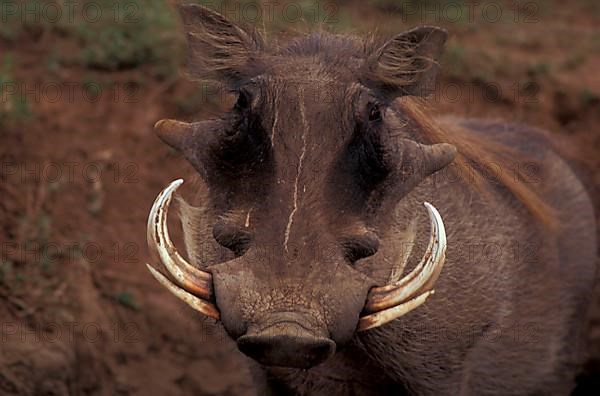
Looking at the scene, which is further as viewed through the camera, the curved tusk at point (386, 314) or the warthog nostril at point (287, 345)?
the curved tusk at point (386, 314)

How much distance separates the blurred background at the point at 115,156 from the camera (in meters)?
4.25

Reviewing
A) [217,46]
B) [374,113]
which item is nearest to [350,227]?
[374,113]

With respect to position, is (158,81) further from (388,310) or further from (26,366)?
(388,310)

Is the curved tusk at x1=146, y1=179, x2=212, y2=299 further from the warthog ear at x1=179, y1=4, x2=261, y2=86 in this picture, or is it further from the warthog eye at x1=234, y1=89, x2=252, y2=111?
the warthog ear at x1=179, y1=4, x2=261, y2=86

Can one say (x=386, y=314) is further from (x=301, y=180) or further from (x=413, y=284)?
(x=301, y=180)

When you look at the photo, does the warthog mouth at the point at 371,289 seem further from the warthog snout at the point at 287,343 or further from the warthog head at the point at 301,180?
the warthog snout at the point at 287,343

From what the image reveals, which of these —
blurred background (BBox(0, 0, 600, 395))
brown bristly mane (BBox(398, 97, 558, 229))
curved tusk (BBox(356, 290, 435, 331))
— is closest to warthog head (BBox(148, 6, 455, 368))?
curved tusk (BBox(356, 290, 435, 331))

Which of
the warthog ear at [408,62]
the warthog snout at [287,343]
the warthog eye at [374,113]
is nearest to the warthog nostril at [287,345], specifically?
the warthog snout at [287,343]

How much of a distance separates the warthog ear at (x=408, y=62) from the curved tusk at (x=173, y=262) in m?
0.72

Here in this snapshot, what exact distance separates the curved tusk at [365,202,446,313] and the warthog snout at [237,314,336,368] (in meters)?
0.20

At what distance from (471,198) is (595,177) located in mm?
1802

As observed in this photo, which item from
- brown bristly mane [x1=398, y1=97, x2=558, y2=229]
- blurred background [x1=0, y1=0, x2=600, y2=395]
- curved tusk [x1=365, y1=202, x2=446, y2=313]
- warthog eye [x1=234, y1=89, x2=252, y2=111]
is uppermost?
warthog eye [x1=234, y1=89, x2=252, y2=111]

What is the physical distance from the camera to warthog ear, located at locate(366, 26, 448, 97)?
3086 mm

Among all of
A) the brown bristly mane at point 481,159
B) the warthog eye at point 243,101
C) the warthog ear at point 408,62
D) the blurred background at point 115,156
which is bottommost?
the blurred background at point 115,156
